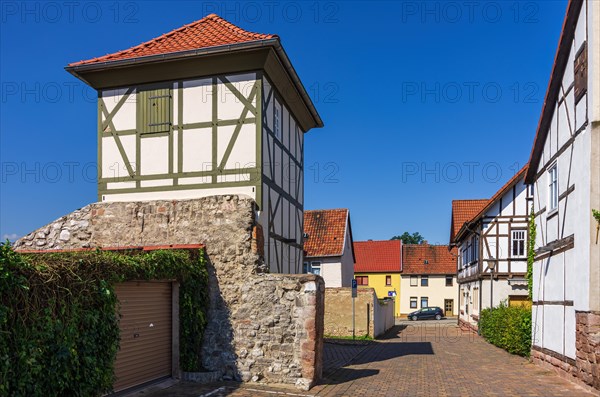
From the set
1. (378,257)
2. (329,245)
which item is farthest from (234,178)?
(378,257)

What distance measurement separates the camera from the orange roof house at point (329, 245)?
33906mm

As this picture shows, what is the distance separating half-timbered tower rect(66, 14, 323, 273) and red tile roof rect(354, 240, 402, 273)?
41.2 m

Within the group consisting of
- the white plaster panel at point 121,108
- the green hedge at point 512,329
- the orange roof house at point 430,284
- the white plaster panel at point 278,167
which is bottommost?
the orange roof house at point 430,284

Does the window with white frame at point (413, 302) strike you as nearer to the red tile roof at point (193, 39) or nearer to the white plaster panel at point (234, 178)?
the red tile roof at point (193, 39)

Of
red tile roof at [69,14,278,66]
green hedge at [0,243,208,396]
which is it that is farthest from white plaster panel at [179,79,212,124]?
green hedge at [0,243,208,396]

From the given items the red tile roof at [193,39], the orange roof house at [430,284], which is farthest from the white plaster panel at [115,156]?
the orange roof house at [430,284]

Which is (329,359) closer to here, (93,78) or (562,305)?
(562,305)

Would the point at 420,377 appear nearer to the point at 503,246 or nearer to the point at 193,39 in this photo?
the point at 193,39

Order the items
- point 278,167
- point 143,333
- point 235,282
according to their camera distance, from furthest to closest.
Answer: point 278,167, point 235,282, point 143,333

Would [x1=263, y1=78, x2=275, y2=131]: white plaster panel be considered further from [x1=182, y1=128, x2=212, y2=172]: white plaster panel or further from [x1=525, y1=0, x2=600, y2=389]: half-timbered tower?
[x1=525, y1=0, x2=600, y2=389]: half-timbered tower

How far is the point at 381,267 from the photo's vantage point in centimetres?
5500

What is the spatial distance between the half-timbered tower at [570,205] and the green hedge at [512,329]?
1.81 meters

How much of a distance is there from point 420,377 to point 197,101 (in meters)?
8.81

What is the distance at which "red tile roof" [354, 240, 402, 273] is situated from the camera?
54.9 metres
